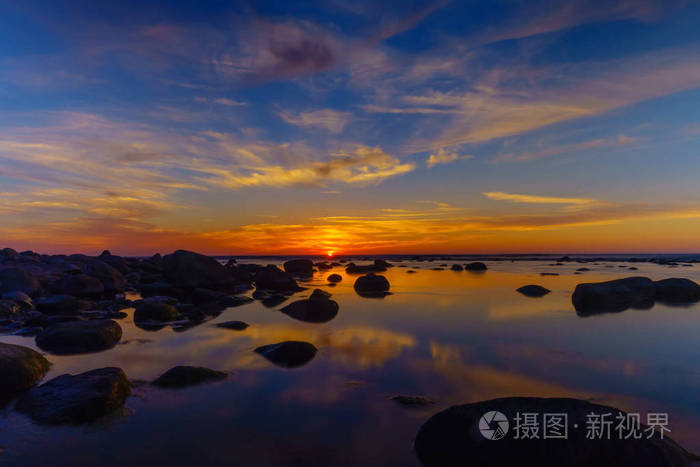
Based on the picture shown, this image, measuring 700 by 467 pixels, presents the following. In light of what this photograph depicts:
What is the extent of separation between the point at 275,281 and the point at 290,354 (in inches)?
739

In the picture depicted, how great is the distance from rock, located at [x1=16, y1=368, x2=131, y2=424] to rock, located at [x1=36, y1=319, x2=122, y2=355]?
4.22 m

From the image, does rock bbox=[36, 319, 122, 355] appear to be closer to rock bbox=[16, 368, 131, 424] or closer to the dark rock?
rock bbox=[16, 368, 131, 424]

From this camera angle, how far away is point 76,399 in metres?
6.12

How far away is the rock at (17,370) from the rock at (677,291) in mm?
26391

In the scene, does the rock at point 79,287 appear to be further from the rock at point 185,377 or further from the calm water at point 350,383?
the rock at point 185,377

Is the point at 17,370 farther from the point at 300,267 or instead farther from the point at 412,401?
the point at 300,267

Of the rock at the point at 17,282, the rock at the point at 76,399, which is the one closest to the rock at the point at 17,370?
the rock at the point at 76,399

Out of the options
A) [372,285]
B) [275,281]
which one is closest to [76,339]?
[275,281]


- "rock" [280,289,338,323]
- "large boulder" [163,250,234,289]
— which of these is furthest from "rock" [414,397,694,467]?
"large boulder" [163,250,234,289]

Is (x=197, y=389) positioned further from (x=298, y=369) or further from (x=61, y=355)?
(x=61, y=355)

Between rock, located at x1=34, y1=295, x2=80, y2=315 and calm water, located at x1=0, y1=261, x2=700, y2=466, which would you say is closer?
calm water, located at x1=0, y1=261, x2=700, y2=466

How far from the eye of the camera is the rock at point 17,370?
23.6 ft

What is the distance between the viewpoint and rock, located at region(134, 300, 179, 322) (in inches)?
592

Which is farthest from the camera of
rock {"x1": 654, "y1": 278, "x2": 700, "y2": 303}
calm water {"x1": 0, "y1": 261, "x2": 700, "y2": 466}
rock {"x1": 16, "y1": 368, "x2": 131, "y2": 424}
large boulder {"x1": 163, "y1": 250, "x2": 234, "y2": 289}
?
large boulder {"x1": 163, "y1": 250, "x2": 234, "y2": 289}
